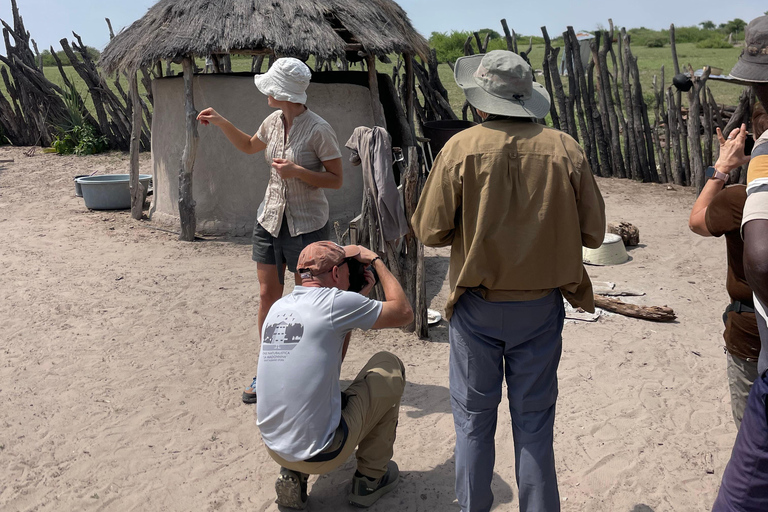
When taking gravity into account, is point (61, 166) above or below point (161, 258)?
above

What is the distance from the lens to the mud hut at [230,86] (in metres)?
6.68

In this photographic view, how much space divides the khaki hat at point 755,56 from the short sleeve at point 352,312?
143 cm

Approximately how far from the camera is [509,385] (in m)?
2.40

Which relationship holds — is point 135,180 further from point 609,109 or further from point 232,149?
point 609,109

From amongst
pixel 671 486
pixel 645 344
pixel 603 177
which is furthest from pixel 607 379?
pixel 603 177

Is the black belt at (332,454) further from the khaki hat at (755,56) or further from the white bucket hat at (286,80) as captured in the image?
the khaki hat at (755,56)

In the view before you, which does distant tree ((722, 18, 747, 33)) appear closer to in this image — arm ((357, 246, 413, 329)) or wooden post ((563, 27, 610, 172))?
wooden post ((563, 27, 610, 172))

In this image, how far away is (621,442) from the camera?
325 cm

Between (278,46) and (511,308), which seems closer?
(511,308)

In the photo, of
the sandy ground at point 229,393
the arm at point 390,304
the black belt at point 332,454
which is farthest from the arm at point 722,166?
the black belt at point 332,454

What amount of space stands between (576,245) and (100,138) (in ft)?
38.8

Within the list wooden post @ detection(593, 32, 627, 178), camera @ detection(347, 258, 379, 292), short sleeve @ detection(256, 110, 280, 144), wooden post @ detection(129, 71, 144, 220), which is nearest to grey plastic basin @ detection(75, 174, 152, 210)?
wooden post @ detection(129, 71, 144, 220)

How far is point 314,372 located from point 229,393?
154 cm

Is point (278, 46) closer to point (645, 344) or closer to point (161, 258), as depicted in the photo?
point (161, 258)
